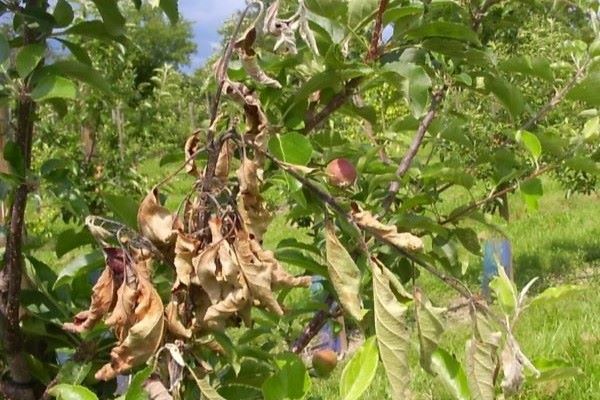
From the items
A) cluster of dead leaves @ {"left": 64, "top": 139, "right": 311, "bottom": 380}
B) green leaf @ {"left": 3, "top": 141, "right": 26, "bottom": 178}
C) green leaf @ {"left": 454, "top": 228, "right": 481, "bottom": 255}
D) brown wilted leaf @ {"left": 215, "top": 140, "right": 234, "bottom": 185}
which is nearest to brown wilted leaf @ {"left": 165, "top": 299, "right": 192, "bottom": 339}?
cluster of dead leaves @ {"left": 64, "top": 139, "right": 311, "bottom": 380}

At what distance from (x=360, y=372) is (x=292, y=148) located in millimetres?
247

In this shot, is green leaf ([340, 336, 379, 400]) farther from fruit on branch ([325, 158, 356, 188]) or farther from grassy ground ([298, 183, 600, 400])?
grassy ground ([298, 183, 600, 400])

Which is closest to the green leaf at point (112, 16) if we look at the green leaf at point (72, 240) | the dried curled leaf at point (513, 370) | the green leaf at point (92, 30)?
the green leaf at point (92, 30)

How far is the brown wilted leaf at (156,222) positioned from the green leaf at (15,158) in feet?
1.36

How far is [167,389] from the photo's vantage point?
35.5 inches

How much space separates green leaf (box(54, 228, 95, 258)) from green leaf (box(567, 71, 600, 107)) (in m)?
0.76

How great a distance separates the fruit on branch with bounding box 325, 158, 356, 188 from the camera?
1.07m

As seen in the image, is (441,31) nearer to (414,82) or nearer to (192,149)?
(414,82)

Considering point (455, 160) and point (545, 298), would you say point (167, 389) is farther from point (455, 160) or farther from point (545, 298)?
point (455, 160)

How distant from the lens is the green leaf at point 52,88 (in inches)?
43.9

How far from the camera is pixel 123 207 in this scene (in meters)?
1.11

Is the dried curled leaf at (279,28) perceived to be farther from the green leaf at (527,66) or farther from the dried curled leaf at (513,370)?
the green leaf at (527,66)

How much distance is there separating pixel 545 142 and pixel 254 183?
30.3 inches

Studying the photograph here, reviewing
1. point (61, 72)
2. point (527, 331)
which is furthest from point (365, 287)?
point (527, 331)
